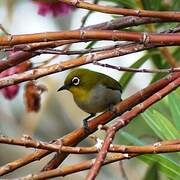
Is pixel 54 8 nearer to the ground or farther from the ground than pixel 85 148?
farther from the ground

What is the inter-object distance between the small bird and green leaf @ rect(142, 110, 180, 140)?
9.6 inches

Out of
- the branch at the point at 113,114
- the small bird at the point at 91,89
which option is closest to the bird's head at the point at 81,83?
the small bird at the point at 91,89

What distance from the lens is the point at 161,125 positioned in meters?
1.49

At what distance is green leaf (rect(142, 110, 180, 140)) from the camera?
146cm

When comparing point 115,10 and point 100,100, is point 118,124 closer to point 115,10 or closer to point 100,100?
point 115,10

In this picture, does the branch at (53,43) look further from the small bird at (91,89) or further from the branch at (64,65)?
the small bird at (91,89)

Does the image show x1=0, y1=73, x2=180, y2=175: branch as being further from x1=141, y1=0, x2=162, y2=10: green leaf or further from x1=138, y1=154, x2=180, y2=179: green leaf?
x1=141, y1=0, x2=162, y2=10: green leaf

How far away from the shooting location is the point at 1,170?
759mm

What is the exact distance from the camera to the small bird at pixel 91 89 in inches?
68.8

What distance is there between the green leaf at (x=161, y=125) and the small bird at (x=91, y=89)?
9.6 inches

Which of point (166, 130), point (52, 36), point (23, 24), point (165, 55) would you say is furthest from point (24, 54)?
point (23, 24)

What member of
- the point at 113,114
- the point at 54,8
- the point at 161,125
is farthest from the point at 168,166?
the point at 54,8

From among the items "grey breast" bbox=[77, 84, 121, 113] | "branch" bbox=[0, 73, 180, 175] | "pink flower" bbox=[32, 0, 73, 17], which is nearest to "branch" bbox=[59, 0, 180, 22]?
"branch" bbox=[0, 73, 180, 175]

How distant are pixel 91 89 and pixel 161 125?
38 cm
